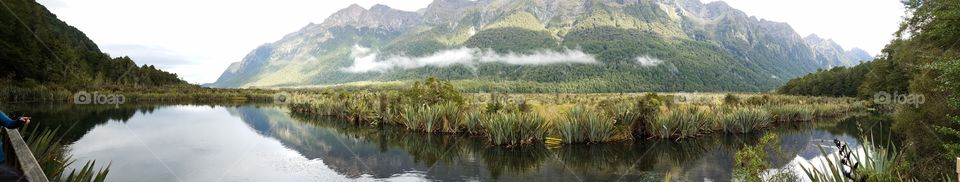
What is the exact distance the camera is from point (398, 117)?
82.4 feet

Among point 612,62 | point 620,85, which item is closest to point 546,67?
point 612,62

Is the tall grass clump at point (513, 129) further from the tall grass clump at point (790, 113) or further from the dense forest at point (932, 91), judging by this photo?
the tall grass clump at point (790, 113)

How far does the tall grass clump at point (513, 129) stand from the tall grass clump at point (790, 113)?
18101 mm

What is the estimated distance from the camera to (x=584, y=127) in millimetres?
18734

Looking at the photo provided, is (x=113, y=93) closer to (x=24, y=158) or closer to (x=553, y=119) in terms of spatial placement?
(x=553, y=119)

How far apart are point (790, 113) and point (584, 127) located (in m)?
19.6

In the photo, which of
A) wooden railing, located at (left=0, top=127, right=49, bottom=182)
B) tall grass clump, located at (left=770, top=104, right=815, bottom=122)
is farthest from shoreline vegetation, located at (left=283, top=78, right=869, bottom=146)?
wooden railing, located at (left=0, top=127, right=49, bottom=182)

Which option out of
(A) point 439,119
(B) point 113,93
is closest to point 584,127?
(A) point 439,119

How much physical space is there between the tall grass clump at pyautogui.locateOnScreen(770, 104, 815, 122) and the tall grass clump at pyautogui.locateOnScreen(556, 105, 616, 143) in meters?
15.9

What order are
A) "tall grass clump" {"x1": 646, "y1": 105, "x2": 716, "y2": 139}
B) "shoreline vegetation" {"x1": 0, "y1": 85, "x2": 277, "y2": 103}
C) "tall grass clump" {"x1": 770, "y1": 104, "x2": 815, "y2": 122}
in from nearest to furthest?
"tall grass clump" {"x1": 646, "y1": 105, "x2": 716, "y2": 139}, "tall grass clump" {"x1": 770, "y1": 104, "x2": 815, "y2": 122}, "shoreline vegetation" {"x1": 0, "y1": 85, "x2": 277, "y2": 103}

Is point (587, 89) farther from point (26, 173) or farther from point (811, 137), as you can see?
point (26, 173)

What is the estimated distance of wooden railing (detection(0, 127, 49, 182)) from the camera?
11.4 feet

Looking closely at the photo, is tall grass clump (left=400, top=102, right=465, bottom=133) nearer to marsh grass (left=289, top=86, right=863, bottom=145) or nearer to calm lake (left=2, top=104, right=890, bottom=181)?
marsh grass (left=289, top=86, right=863, bottom=145)

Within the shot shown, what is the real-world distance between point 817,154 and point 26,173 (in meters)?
19.3
